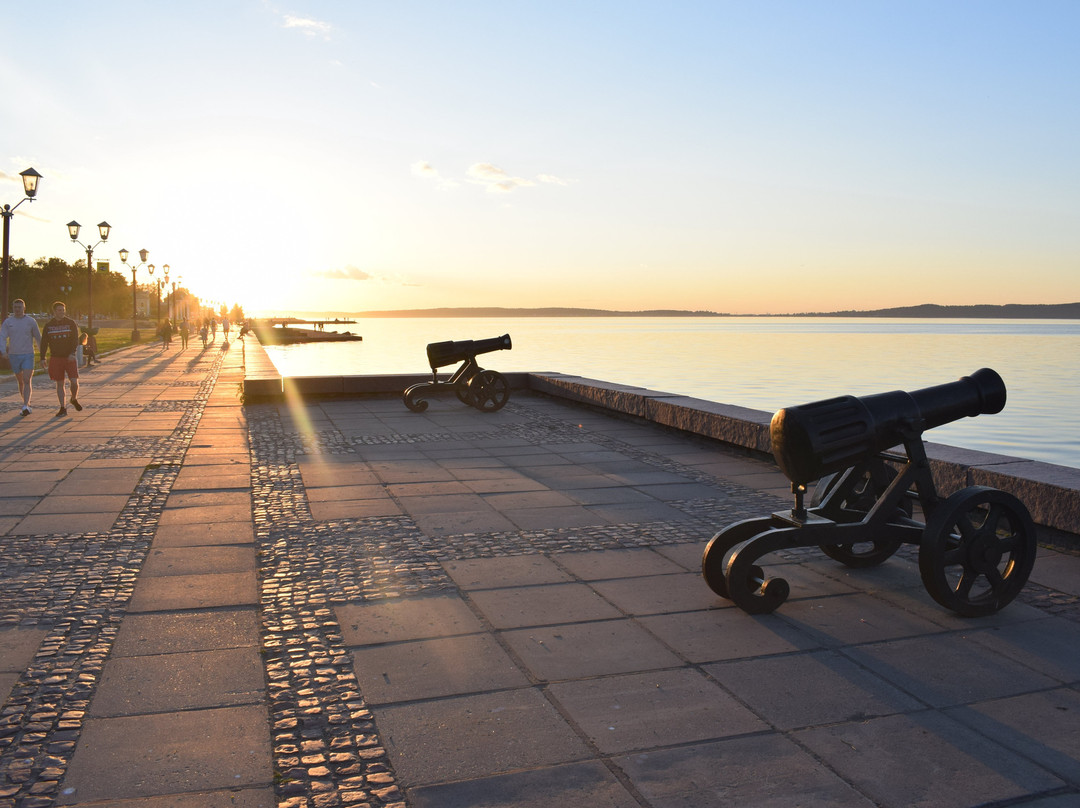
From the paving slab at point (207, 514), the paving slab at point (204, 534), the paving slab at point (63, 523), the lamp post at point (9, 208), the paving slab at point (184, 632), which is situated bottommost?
the paving slab at point (184, 632)

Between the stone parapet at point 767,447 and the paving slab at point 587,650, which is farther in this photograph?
the stone parapet at point 767,447

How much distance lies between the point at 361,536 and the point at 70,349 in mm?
8453

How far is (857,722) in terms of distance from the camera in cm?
307

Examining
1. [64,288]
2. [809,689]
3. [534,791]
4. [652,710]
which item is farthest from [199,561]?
[64,288]

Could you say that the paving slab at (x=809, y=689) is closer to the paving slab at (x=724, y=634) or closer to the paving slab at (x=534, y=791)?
the paving slab at (x=724, y=634)

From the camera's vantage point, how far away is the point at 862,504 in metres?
4.78

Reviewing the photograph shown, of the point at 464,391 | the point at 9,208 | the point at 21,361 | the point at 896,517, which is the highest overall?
the point at 9,208

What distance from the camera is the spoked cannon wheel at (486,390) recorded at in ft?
42.3

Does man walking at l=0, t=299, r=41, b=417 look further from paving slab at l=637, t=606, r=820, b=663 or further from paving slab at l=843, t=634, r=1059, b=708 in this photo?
paving slab at l=843, t=634, r=1059, b=708

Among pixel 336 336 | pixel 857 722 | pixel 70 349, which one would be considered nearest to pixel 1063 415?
pixel 70 349

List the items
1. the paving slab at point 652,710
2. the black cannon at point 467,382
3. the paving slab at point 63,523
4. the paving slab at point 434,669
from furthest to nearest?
the black cannon at point 467,382 → the paving slab at point 63,523 → the paving slab at point 434,669 → the paving slab at point 652,710

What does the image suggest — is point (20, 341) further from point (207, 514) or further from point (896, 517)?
point (896, 517)

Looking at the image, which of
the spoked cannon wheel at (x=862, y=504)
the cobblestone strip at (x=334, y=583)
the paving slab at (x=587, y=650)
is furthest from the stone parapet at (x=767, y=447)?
the paving slab at (x=587, y=650)

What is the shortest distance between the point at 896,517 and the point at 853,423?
23.7 inches
